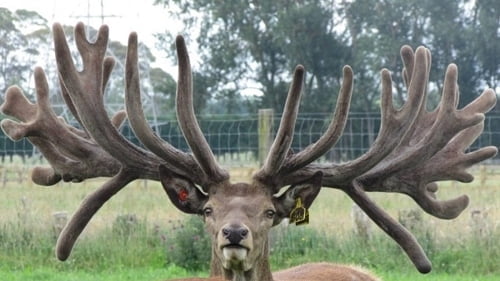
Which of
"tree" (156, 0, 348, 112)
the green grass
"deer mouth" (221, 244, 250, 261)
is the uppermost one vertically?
"tree" (156, 0, 348, 112)

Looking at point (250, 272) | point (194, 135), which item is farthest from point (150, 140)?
point (250, 272)

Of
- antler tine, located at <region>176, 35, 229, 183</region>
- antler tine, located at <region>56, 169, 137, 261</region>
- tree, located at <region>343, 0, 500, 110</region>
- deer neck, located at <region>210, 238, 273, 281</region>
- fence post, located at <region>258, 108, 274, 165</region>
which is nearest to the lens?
deer neck, located at <region>210, 238, 273, 281</region>

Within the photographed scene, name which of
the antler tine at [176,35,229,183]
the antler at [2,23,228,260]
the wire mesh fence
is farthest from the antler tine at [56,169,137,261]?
the wire mesh fence

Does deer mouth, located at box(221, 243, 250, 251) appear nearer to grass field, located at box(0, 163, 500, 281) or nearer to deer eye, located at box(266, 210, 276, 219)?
deer eye, located at box(266, 210, 276, 219)

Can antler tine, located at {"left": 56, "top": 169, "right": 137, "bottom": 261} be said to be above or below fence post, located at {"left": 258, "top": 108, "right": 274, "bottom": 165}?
below

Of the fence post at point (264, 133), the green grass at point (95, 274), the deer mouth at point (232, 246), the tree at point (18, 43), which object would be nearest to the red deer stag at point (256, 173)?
the deer mouth at point (232, 246)

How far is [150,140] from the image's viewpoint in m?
6.73

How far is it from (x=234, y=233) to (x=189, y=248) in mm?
6624

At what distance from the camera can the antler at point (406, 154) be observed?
21.5ft

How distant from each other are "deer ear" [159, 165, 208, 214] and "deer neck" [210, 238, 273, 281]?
0.30 metres

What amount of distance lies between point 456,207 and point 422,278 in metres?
4.60

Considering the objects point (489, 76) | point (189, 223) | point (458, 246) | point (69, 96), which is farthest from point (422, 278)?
point (489, 76)

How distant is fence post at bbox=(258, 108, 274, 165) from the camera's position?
545 inches

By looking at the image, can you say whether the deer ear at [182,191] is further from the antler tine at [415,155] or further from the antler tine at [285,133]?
the antler tine at [415,155]
